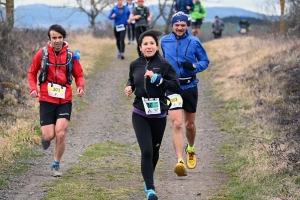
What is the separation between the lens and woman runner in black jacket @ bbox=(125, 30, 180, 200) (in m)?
6.48

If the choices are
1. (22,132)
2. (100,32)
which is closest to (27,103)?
(22,132)

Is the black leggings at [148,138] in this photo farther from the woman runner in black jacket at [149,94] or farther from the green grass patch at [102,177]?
the green grass patch at [102,177]

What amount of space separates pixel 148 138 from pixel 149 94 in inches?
18.2

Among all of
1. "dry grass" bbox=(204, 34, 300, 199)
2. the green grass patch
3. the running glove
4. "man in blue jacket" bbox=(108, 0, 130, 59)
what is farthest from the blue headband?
"man in blue jacket" bbox=(108, 0, 130, 59)

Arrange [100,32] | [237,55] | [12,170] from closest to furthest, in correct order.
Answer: [12,170] < [237,55] < [100,32]

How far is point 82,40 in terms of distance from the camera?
27.1m

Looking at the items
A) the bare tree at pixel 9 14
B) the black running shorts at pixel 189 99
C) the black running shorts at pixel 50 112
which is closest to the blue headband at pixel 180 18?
the black running shorts at pixel 189 99

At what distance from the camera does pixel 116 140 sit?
419 inches

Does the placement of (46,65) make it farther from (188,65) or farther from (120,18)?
(120,18)

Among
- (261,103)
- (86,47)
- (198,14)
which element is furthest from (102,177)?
(86,47)

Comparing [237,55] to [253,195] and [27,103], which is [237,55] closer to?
[27,103]

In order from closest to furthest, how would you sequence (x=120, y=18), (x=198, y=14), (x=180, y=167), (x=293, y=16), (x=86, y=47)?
(x=180, y=167) → (x=293, y=16) → (x=120, y=18) → (x=198, y=14) → (x=86, y=47)

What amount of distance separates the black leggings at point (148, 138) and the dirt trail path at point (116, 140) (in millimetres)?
558

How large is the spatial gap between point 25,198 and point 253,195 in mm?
2497
